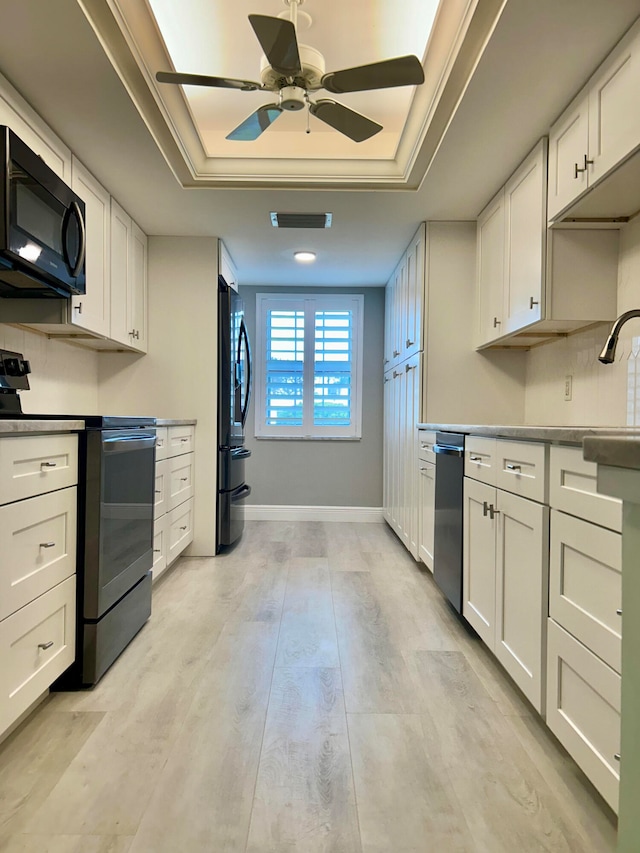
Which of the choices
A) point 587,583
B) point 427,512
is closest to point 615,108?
point 587,583

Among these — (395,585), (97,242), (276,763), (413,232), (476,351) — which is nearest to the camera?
(276,763)

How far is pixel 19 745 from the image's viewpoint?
1384mm

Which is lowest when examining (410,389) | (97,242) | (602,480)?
(602,480)

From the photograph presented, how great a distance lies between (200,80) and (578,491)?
1.77 metres

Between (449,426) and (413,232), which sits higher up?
(413,232)

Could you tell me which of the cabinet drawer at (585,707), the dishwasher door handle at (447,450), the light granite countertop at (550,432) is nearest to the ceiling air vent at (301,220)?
the dishwasher door handle at (447,450)

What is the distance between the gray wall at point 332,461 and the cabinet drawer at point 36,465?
3.05 meters

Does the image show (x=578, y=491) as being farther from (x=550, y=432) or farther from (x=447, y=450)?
(x=447, y=450)

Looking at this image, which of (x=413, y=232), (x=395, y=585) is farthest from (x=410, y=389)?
(x=395, y=585)

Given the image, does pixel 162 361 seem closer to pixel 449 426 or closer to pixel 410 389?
pixel 410 389

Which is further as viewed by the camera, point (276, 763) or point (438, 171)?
point (438, 171)

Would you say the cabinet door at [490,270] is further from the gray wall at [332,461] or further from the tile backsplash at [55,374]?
the tile backsplash at [55,374]

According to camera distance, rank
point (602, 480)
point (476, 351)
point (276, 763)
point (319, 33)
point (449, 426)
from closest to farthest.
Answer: point (602, 480) → point (276, 763) → point (319, 33) → point (449, 426) → point (476, 351)

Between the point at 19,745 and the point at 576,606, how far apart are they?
1539 millimetres
